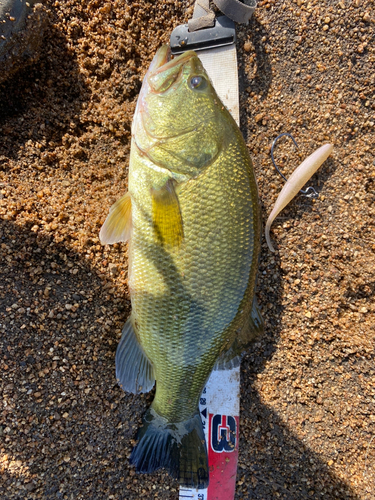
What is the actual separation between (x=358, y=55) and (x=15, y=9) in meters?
2.26

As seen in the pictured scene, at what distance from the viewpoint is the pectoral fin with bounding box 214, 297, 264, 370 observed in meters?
1.93

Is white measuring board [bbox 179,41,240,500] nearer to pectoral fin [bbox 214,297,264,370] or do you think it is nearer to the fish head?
pectoral fin [bbox 214,297,264,370]

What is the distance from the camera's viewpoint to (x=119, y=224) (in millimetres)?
1885

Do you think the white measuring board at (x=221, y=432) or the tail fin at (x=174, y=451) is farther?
the white measuring board at (x=221, y=432)

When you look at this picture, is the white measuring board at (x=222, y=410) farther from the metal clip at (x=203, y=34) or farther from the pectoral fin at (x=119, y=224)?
the pectoral fin at (x=119, y=224)

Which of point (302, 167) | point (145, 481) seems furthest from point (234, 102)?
point (145, 481)

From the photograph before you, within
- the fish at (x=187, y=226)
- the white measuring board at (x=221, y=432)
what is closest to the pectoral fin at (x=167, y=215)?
the fish at (x=187, y=226)

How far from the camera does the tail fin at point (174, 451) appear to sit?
200 centimetres

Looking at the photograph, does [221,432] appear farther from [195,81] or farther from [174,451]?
[195,81]

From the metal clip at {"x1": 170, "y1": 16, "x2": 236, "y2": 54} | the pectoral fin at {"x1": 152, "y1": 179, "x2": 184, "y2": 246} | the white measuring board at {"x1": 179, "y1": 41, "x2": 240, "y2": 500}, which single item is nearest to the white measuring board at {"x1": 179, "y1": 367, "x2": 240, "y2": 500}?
the white measuring board at {"x1": 179, "y1": 41, "x2": 240, "y2": 500}

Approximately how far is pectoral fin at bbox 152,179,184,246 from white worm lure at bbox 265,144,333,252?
880mm

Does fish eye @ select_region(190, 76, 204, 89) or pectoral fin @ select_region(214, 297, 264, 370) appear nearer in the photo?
fish eye @ select_region(190, 76, 204, 89)

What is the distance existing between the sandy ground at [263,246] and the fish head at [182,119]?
23.3 inches

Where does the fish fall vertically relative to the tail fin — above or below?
above
